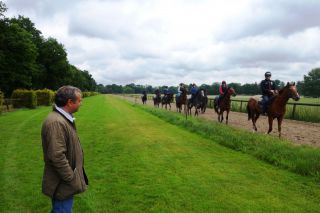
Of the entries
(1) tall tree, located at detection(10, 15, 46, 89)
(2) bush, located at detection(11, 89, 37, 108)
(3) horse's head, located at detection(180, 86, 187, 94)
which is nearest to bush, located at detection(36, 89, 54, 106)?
(2) bush, located at detection(11, 89, 37, 108)

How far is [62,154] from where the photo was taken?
3549 mm

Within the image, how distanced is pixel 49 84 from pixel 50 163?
7838cm

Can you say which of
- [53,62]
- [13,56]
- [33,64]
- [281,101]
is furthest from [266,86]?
[53,62]

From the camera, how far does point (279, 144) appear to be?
11.1 metres

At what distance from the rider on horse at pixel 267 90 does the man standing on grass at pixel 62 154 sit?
1300 centimetres

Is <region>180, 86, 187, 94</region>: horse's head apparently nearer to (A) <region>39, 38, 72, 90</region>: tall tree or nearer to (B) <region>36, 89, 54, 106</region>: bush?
(B) <region>36, 89, 54, 106</region>: bush

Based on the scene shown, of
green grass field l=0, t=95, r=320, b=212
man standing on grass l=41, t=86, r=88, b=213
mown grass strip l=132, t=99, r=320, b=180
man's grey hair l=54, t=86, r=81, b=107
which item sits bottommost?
green grass field l=0, t=95, r=320, b=212

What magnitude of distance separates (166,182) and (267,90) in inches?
390

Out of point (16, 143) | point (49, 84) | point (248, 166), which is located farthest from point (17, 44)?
point (248, 166)

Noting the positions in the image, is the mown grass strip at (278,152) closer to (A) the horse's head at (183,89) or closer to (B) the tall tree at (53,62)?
(A) the horse's head at (183,89)

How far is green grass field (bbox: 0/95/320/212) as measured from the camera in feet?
19.7

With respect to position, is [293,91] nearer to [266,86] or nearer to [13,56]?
[266,86]

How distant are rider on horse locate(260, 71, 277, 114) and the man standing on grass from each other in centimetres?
1300

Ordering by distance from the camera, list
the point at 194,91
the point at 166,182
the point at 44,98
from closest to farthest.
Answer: the point at 166,182 → the point at 194,91 → the point at 44,98
